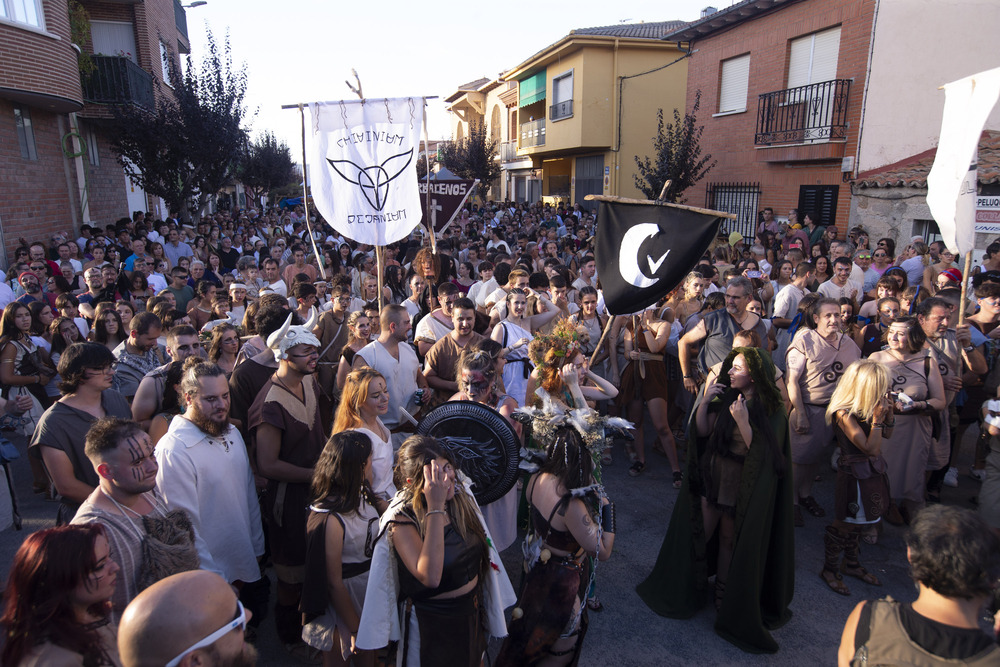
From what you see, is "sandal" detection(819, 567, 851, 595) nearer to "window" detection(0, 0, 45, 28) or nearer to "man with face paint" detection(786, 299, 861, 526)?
"man with face paint" detection(786, 299, 861, 526)

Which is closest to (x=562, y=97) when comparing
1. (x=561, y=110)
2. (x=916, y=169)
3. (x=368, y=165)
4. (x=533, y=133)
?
(x=561, y=110)

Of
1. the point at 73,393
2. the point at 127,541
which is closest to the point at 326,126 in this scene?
the point at 73,393

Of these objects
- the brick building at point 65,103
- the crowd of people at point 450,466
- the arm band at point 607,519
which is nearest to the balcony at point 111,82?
the brick building at point 65,103

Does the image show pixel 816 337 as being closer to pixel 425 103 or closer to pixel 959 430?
pixel 959 430

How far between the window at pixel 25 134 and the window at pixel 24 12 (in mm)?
1779

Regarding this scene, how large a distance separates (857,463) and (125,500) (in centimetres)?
427

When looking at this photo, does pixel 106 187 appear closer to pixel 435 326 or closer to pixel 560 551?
pixel 435 326

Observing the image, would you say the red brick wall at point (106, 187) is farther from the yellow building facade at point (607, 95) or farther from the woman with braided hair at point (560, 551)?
the woman with braided hair at point (560, 551)

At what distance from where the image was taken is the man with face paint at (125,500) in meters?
2.43

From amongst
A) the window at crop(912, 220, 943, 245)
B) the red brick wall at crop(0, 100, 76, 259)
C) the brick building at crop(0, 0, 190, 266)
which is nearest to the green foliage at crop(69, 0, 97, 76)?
the brick building at crop(0, 0, 190, 266)

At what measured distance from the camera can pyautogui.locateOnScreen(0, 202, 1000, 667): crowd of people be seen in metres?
2.01

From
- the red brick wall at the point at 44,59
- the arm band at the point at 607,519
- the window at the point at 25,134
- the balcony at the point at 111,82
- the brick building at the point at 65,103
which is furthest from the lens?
the balcony at the point at 111,82

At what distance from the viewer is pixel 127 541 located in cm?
247

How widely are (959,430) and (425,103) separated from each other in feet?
19.5
